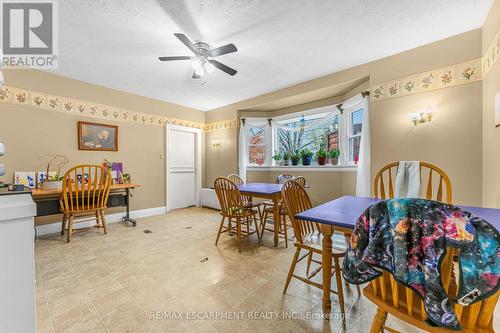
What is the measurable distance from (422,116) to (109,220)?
16.7 feet

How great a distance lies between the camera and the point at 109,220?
147 inches

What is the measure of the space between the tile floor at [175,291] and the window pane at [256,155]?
2304 mm

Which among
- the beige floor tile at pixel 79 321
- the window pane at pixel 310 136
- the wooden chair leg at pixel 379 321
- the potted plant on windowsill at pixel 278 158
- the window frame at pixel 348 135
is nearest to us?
the wooden chair leg at pixel 379 321

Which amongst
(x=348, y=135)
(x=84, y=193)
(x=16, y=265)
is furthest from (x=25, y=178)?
(x=348, y=135)

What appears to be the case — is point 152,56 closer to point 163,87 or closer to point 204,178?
point 163,87

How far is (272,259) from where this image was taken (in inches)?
90.7

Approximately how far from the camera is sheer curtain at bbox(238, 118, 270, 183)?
459 centimetres

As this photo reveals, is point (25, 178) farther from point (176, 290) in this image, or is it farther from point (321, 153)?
point (321, 153)

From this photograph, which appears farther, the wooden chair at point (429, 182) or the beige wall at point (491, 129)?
the beige wall at point (491, 129)

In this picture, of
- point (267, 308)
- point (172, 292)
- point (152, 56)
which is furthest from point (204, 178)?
point (267, 308)

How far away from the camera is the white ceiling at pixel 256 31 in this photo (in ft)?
6.12

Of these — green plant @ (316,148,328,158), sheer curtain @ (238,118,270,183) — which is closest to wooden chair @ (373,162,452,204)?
green plant @ (316,148,328,158)

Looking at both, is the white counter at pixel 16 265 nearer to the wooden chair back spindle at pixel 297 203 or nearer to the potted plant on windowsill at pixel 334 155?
the wooden chair back spindle at pixel 297 203

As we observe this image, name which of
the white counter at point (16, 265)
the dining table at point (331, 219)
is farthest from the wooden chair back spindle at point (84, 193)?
the dining table at point (331, 219)
